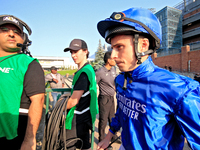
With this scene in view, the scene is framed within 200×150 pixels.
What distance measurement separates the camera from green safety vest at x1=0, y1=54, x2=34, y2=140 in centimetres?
137

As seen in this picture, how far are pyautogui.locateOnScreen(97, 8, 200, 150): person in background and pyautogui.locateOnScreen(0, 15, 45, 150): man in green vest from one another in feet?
3.56

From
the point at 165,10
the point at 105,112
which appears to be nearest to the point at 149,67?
the point at 105,112

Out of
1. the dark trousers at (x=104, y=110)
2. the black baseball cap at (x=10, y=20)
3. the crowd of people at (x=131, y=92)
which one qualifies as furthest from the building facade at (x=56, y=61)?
the crowd of people at (x=131, y=92)

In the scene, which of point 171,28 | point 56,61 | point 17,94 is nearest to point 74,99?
point 17,94

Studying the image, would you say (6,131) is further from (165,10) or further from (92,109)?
(165,10)

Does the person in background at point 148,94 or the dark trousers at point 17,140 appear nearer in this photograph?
the person in background at point 148,94

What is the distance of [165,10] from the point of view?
39.6 metres

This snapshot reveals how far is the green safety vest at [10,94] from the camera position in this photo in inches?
54.0

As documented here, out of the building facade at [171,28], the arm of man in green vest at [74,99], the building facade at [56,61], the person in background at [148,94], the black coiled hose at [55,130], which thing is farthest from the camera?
the building facade at [56,61]

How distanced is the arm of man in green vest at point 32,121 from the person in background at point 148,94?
1.09m

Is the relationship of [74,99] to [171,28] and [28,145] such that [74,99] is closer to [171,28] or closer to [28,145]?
[28,145]

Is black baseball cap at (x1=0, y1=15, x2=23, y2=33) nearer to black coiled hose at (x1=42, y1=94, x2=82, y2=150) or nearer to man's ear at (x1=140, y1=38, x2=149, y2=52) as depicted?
black coiled hose at (x1=42, y1=94, x2=82, y2=150)

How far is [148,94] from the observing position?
1.05 m

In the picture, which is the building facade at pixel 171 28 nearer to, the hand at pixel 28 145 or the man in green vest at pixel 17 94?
the man in green vest at pixel 17 94
